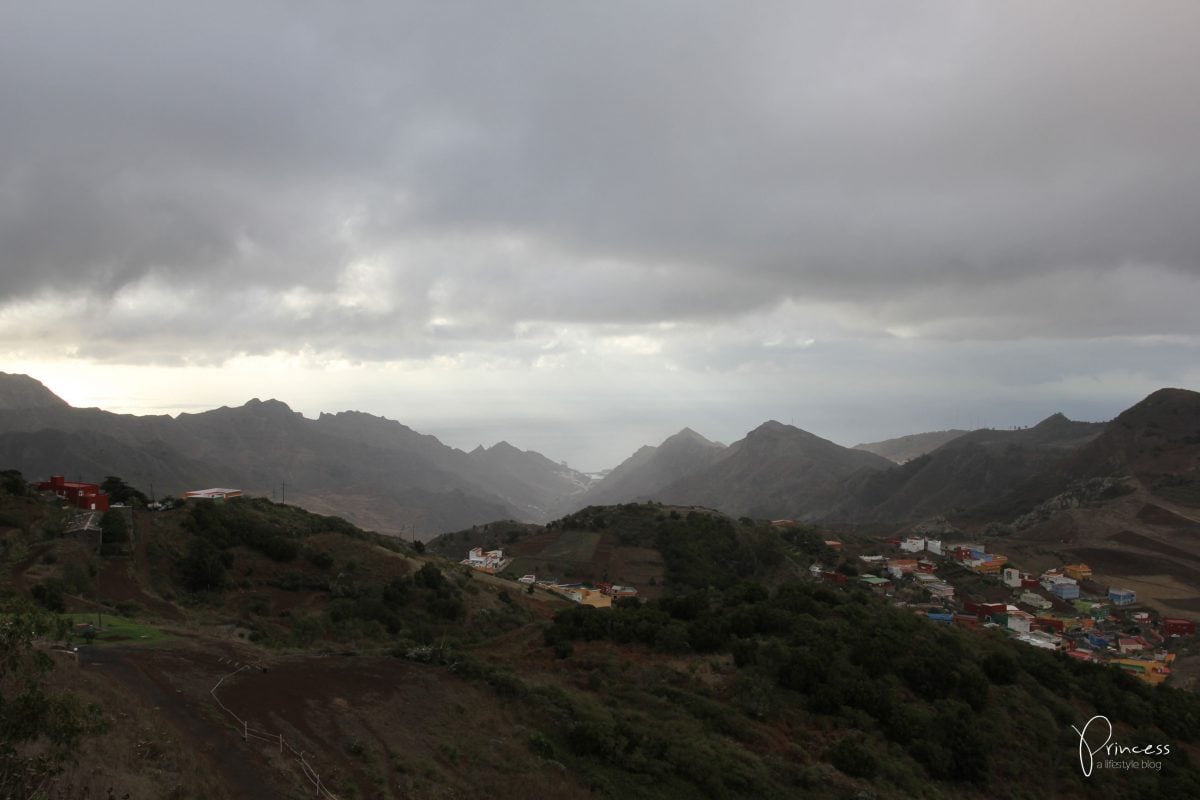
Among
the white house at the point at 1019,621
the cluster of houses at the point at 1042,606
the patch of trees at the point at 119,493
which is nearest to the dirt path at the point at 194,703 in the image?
the patch of trees at the point at 119,493

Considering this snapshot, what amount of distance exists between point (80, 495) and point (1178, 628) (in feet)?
273

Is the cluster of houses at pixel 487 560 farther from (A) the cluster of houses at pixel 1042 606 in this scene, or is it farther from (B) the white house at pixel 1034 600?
(B) the white house at pixel 1034 600

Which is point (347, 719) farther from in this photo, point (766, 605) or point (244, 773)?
point (766, 605)

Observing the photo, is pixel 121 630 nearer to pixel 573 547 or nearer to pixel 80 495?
pixel 80 495

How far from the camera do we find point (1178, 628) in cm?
5784

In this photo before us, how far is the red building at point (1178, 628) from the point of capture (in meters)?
57.4

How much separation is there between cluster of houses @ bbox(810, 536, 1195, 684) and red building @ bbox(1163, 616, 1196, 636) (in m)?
0.03

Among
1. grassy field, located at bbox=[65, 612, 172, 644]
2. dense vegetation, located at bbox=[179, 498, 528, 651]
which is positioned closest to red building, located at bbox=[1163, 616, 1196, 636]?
dense vegetation, located at bbox=[179, 498, 528, 651]

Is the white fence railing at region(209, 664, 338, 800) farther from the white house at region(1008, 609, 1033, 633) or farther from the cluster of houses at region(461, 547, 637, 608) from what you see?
the white house at region(1008, 609, 1033, 633)

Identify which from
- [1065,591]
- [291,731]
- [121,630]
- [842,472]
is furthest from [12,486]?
[842,472]

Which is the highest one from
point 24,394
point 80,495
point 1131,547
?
point 24,394

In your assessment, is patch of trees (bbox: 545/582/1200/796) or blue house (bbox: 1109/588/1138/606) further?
blue house (bbox: 1109/588/1138/606)

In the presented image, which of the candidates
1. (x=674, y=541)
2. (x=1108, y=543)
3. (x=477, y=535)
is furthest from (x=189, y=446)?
(x=1108, y=543)

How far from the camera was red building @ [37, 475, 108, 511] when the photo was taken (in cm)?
4328
